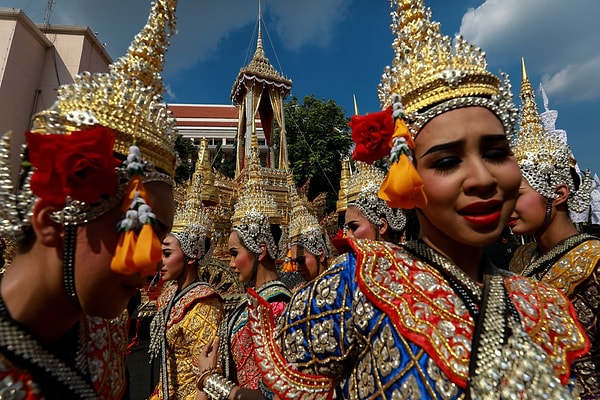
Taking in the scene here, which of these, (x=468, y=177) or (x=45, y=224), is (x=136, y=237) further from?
(x=468, y=177)

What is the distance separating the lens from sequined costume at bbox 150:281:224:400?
11.8 ft

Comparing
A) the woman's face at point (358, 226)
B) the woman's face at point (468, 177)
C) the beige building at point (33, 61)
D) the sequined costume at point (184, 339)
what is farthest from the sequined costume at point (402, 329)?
the beige building at point (33, 61)

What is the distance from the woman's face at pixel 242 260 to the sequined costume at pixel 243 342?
0.33 meters

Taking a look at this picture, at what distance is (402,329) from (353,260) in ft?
1.26

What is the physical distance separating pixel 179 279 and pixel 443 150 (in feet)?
12.2

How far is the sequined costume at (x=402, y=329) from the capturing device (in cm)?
128

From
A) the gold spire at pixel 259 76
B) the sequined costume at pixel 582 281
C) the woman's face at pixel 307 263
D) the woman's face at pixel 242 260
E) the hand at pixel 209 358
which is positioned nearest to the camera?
the sequined costume at pixel 582 281

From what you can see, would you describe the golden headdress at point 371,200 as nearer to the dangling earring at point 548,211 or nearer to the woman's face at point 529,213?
the woman's face at point 529,213

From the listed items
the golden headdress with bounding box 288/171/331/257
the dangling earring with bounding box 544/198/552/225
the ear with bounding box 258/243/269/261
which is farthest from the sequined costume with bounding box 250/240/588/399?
the golden headdress with bounding box 288/171/331/257

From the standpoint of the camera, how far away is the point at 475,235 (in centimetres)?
152

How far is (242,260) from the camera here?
395 centimetres

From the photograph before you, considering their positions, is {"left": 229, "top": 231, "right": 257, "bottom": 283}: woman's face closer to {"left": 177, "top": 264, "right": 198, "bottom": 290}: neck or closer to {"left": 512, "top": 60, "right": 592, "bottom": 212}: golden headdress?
{"left": 177, "top": 264, "right": 198, "bottom": 290}: neck

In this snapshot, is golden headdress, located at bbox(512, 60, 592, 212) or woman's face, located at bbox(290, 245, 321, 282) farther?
woman's face, located at bbox(290, 245, 321, 282)

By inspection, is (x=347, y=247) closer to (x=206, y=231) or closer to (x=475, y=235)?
(x=475, y=235)
